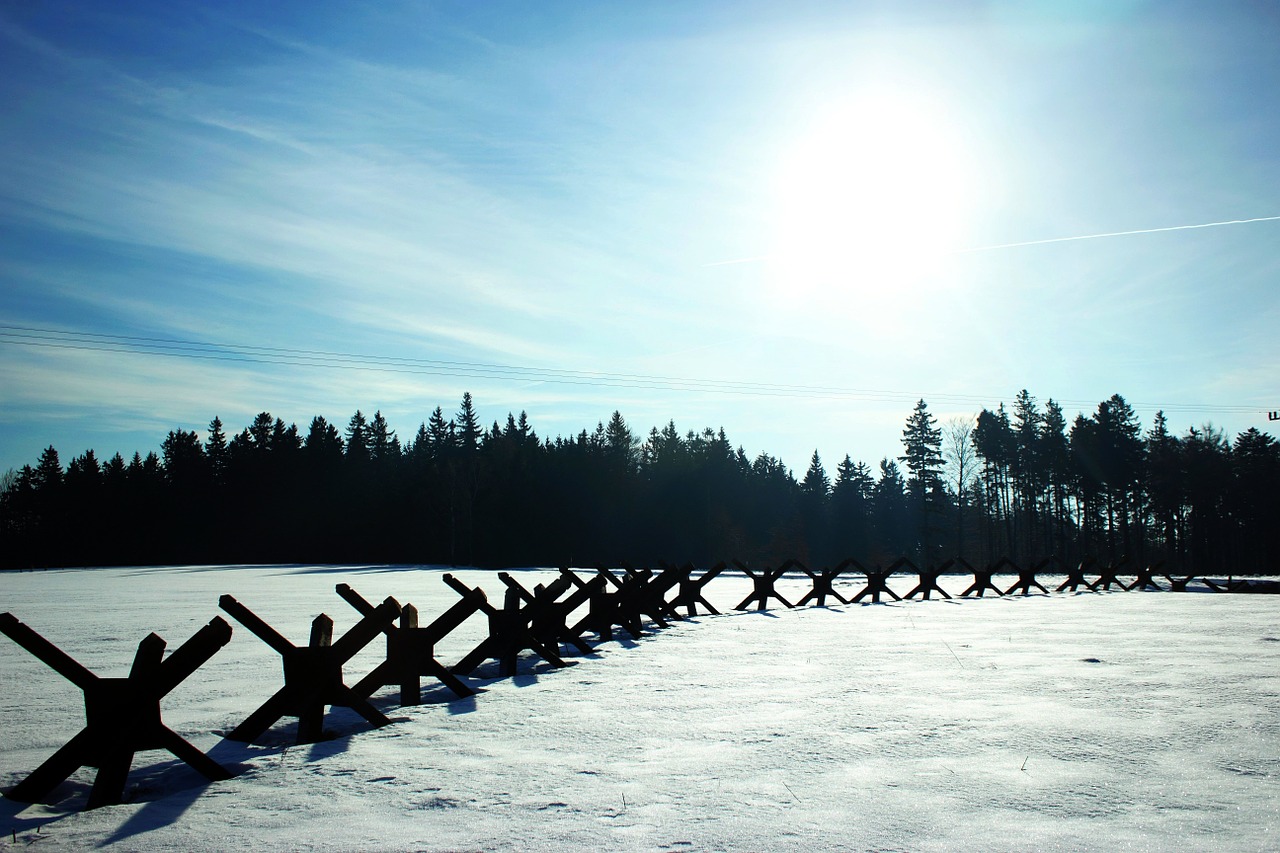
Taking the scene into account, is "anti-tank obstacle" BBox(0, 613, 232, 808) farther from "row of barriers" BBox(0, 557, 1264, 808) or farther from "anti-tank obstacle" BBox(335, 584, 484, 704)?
"anti-tank obstacle" BBox(335, 584, 484, 704)

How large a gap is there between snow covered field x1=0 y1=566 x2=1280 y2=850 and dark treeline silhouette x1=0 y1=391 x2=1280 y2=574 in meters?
56.9

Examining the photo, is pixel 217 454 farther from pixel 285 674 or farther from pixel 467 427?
pixel 285 674

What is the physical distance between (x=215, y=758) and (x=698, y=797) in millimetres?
3605

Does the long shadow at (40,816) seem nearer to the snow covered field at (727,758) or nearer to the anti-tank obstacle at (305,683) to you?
the snow covered field at (727,758)

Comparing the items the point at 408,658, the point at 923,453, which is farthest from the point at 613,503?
the point at 408,658

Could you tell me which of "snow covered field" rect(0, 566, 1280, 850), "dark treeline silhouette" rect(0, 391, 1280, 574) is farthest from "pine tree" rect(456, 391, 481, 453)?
"snow covered field" rect(0, 566, 1280, 850)

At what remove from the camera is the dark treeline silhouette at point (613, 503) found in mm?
66750

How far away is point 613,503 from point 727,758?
68.6 metres

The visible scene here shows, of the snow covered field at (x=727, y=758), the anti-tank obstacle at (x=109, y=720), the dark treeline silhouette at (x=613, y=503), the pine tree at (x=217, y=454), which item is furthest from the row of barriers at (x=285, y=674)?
the pine tree at (x=217, y=454)

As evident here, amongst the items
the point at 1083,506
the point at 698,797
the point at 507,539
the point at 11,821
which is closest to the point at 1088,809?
the point at 698,797

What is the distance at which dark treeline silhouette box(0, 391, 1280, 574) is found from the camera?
66.8 m

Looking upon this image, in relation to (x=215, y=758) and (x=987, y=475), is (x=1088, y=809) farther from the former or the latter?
(x=987, y=475)

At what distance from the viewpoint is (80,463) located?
3497 inches

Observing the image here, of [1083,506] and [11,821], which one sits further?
[1083,506]
